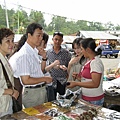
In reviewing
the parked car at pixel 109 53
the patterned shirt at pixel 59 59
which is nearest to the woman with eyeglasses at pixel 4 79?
the patterned shirt at pixel 59 59

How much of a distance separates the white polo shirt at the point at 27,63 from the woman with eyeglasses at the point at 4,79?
93 mm

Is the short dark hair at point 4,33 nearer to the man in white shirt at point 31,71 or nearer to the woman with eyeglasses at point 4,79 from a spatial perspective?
the woman with eyeglasses at point 4,79

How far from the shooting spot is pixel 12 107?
1.54 metres

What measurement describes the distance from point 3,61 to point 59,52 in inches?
51.1

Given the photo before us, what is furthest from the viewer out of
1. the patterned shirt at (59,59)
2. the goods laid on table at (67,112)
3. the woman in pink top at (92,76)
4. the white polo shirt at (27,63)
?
the patterned shirt at (59,59)

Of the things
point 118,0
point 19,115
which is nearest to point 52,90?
point 19,115

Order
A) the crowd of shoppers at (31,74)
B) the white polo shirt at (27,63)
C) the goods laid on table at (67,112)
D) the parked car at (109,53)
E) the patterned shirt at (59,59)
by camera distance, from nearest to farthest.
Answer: the goods laid on table at (67,112) < the crowd of shoppers at (31,74) < the white polo shirt at (27,63) < the patterned shirt at (59,59) < the parked car at (109,53)

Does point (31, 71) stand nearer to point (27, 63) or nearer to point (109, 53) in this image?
point (27, 63)

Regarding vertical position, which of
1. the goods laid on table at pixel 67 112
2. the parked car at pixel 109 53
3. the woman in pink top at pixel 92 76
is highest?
the woman in pink top at pixel 92 76

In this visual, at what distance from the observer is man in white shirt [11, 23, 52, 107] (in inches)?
62.1

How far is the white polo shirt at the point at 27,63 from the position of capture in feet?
5.16

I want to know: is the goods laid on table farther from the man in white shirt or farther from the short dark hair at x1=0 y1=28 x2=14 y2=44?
the short dark hair at x1=0 y1=28 x2=14 y2=44

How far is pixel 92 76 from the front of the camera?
1717 mm

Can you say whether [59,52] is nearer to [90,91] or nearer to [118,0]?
[90,91]
